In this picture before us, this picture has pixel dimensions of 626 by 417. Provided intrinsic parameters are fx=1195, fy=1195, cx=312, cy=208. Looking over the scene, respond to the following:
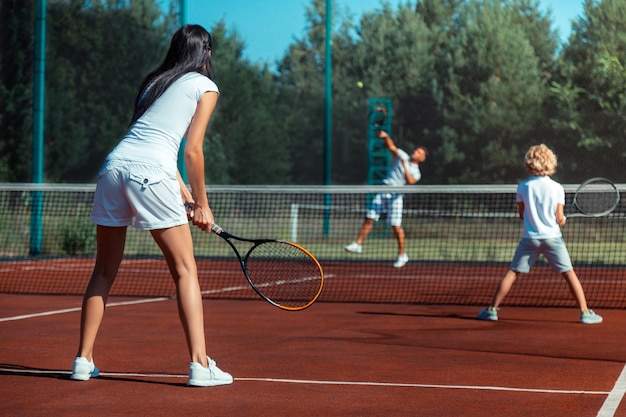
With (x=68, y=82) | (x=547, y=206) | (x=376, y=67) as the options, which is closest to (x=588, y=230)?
(x=376, y=67)

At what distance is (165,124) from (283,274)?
1255 millimetres

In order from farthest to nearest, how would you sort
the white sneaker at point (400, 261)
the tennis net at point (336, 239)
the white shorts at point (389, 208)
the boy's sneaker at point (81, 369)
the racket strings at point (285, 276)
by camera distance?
the white sneaker at point (400, 261) → the white shorts at point (389, 208) → the tennis net at point (336, 239) → the racket strings at point (285, 276) → the boy's sneaker at point (81, 369)

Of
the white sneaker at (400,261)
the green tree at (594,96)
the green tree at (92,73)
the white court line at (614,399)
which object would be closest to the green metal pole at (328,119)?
the green tree at (92,73)

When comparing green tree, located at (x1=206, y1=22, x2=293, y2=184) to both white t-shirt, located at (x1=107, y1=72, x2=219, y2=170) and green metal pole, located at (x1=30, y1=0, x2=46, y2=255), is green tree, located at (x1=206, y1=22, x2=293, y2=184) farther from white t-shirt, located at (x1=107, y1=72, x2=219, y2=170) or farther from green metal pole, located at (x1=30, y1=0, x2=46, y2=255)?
white t-shirt, located at (x1=107, y1=72, x2=219, y2=170)

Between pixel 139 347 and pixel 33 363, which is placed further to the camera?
pixel 139 347

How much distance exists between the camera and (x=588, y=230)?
1662 cm

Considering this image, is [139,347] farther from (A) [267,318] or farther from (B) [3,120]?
(B) [3,120]

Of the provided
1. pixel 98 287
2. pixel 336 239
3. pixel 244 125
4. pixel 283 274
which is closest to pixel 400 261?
pixel 336 239

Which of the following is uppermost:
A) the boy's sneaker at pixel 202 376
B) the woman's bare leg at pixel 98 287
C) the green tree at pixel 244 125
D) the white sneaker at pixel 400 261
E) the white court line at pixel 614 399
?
the green tree at pixel 244 125

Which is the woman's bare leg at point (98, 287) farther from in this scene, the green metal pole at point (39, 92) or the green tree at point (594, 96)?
the green tree at point (594, 96)

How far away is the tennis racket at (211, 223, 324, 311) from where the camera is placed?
5441 mm

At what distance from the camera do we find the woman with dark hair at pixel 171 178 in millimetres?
5004

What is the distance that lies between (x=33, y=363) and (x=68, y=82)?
11686 millimetres

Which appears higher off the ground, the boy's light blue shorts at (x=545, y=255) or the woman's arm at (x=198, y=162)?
the woman's arm at (x=198, y=162)
